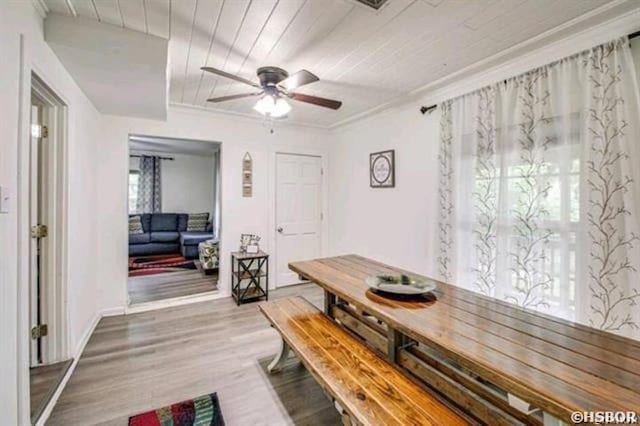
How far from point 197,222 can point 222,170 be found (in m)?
3.36

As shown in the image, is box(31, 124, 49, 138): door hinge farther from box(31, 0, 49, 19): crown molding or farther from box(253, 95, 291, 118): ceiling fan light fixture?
box(253, 95, 291, 118): ceiling fan light fixture

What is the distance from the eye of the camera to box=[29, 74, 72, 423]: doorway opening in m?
2.19

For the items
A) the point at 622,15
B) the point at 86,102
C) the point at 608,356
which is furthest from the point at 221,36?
the point at 608,356

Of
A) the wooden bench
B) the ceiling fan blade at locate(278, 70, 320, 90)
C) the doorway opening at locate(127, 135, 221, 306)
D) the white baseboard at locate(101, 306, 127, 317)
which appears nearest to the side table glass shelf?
the doorway opening at locate(127, 135, 221, 306)

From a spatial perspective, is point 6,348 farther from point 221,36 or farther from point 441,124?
point 441,124

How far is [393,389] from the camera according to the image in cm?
140

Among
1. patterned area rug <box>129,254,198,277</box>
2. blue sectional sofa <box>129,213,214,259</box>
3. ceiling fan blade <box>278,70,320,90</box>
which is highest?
ceiling fan blade <box>278,70,320,90</box>

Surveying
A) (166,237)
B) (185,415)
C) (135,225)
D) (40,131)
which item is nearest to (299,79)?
(40,131)

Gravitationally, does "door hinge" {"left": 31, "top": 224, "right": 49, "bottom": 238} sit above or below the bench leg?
above

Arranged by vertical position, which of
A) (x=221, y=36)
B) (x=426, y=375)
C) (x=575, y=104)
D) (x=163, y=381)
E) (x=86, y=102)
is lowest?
(x=163, y=381)

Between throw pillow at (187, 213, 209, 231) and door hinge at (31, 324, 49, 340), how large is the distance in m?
4.66

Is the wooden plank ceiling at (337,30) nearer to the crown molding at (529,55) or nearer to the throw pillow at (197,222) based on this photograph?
the crown molding at (529,55)

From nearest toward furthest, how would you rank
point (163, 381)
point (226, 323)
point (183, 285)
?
point (163, 381), point (226, 323), point (183, 285)

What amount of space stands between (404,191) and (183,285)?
340 cm
